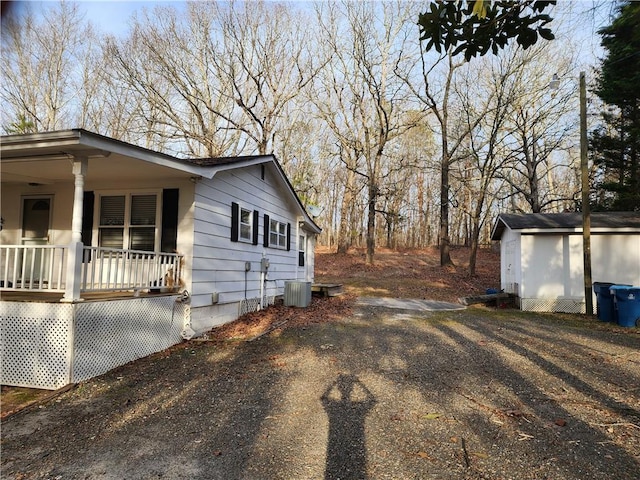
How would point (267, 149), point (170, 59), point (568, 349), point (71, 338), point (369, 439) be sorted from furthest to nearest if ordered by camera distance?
1. point (267, 149)
2. point (170, 59)
3. point (568, 349)
4. point (71, 338)
5. point (369, 439)

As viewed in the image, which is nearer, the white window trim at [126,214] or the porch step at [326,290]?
the white window trim at [126,214]

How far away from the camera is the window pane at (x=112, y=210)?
7.45 meters

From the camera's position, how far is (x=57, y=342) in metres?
4.85

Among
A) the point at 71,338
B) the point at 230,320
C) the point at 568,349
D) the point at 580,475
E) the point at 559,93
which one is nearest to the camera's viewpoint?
the point at 580,475

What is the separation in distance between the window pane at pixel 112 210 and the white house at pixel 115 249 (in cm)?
2

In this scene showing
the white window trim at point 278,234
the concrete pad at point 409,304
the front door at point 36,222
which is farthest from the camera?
the concrete pad at point 409,304

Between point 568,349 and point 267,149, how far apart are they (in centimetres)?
1877

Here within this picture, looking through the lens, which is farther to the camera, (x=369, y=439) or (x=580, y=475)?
(x=369, y=439)

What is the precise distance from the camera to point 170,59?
1933 cm

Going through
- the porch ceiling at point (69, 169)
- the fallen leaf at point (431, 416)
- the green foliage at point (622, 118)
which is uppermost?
the green foliage at point (622, 118)

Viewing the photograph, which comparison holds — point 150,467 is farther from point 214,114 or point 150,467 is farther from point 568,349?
point 214,114

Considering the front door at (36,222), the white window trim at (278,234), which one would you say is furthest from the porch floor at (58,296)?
the white window trim at (278,234)

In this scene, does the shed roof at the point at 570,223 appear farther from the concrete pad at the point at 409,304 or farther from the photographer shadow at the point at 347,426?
the photographer shadow at the point at 347,426

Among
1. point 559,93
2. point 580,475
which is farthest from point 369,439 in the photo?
point 559,93
